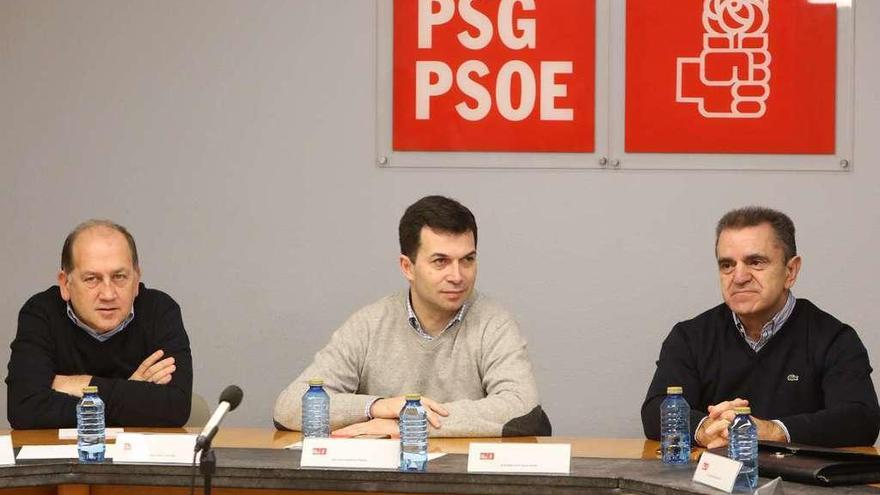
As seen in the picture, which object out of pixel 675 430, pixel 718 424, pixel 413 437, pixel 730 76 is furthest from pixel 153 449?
pixel 730 76

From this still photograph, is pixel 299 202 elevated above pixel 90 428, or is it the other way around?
pixel 299 202

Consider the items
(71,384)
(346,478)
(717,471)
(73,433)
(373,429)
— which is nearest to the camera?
(717,471)

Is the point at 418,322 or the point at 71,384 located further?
the point at 418,322

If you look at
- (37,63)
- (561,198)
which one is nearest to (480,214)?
(561,198)

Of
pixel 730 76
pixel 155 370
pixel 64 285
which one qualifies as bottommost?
pixel 155 370

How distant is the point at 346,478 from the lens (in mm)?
2844

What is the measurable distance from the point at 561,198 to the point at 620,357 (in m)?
0.61

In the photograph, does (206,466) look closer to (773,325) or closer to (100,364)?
(100,364)

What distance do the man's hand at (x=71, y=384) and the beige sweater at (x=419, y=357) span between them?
58 centimetres

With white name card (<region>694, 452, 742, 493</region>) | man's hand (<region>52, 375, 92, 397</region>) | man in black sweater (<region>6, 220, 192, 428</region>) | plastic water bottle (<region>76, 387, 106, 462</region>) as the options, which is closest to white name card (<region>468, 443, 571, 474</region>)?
white name card (<region>694, 452, 742, 493</region>)

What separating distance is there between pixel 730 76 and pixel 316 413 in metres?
2.08

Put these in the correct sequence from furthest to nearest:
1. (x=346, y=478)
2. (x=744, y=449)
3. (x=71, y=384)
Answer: (x=71, y=384) → (x=346, y=478) → (x=744, y=449)

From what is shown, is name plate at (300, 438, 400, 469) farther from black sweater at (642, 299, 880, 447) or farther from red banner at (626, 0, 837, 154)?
red banner at (626, 0, 837, 154)

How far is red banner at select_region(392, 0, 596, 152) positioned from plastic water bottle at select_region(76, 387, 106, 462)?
1.84 m
